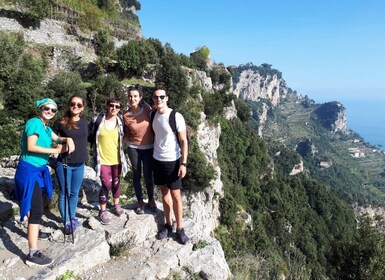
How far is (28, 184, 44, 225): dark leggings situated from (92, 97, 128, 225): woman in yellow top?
105 centimetres

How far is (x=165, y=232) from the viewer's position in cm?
591

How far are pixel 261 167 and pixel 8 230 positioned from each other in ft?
175

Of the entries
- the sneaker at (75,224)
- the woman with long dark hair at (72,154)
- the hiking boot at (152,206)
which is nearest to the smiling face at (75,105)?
the woman with long dark hair at (72,154)

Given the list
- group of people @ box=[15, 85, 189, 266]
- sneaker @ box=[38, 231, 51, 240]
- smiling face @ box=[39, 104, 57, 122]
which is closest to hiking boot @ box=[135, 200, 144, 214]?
group of people @ box=[15, 85, 189, 266]

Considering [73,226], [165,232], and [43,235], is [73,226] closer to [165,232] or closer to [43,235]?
[43,235]

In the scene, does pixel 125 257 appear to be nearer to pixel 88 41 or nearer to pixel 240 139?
pixel 88 41

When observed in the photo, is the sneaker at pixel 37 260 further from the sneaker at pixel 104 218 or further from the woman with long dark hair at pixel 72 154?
the sneaker at pixel 104 218

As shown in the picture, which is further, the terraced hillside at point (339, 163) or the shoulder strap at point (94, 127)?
the terraced hillside at point (339, 163)

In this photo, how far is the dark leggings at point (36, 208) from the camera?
4.67 metres

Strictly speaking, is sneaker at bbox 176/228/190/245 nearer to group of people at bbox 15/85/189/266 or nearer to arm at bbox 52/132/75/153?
group of people at bbox 15/85/189/266

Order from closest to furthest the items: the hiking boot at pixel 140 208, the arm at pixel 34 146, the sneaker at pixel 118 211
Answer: the arm at pixel 34 146
the sneaker at pixel 118 211
the hiking boot at pixel 140 208

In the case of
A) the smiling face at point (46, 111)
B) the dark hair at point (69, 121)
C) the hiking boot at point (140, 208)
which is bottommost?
the hiking boot at point (140, 208)

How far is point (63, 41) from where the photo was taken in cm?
2673

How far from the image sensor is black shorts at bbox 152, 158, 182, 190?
211 inches
